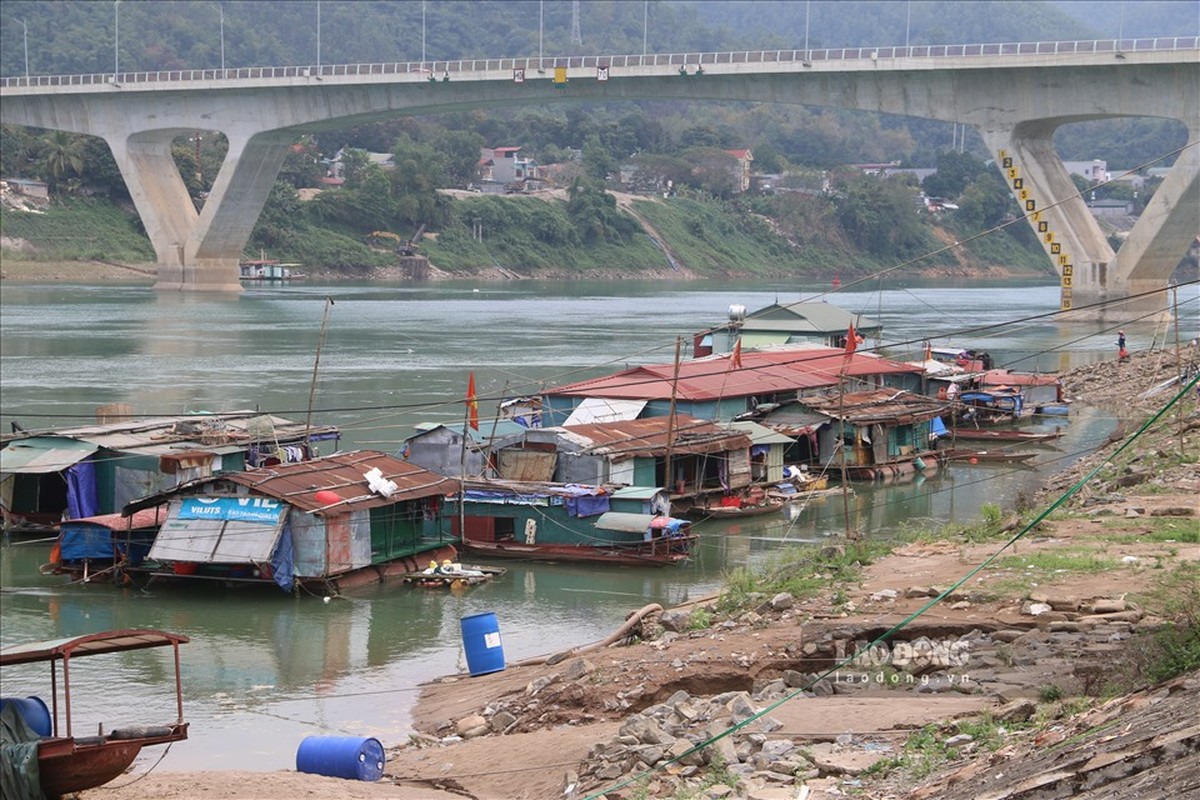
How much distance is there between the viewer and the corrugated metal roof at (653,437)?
23.9 m

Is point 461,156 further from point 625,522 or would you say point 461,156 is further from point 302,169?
point 625,522

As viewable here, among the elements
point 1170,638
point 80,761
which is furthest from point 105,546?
point 1170,638

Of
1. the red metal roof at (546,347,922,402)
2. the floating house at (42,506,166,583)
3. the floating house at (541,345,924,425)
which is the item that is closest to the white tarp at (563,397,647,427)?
the floating house at (541,345,924,425)

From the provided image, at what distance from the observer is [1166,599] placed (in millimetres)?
11805

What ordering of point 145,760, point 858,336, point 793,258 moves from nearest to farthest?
point 145,760 < point 858,336 < point 793,258

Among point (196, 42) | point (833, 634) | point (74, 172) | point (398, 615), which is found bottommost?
point (398, 615)

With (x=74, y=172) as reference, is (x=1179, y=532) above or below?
below

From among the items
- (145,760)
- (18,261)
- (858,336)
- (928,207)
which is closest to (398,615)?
(145,760)

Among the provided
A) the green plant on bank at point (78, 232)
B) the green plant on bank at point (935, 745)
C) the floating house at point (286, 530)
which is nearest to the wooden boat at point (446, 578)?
the floating house at point (286, 530)

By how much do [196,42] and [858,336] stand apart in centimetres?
11186

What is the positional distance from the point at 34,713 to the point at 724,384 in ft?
67.1

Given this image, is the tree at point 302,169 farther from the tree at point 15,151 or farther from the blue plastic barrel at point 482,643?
the blue plastic barrel at point 482,643

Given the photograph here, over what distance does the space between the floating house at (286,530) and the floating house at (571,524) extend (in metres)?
1.37

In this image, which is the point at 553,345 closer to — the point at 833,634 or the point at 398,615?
the point at 398,615
